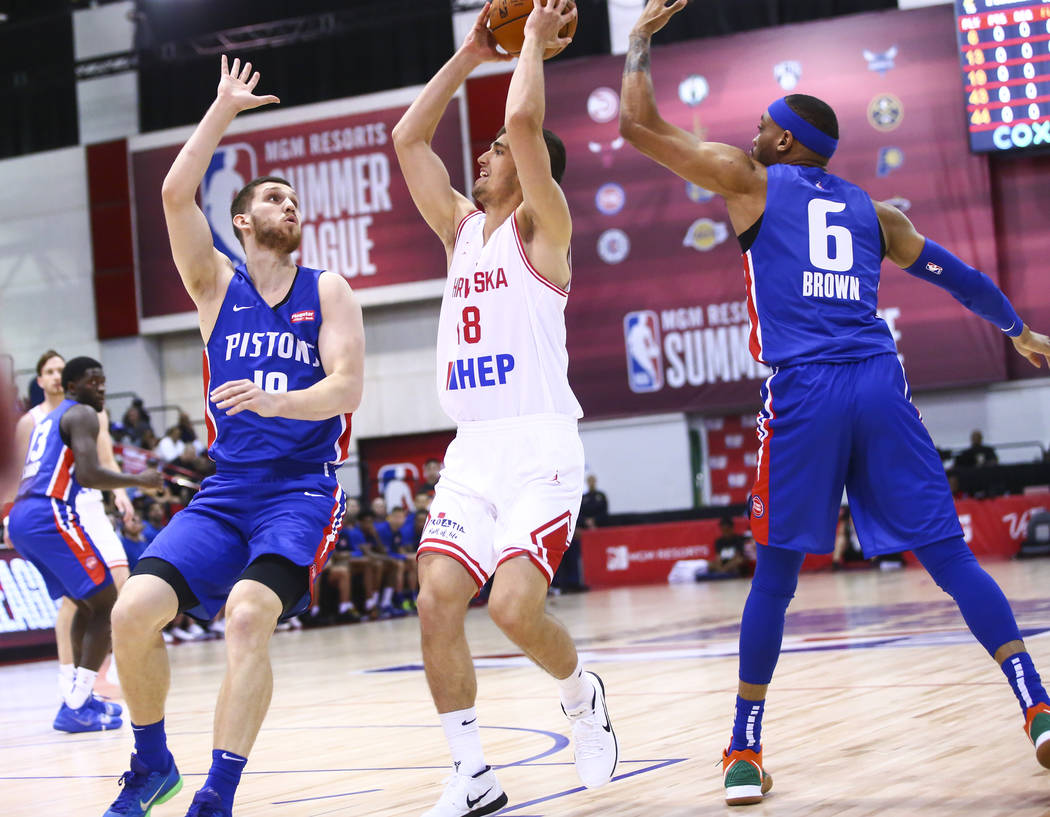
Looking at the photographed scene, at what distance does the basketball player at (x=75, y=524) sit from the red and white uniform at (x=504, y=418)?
359cm

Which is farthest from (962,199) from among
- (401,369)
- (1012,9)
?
(401,369)

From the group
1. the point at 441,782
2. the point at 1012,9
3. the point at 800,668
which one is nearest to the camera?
the point at 441,782

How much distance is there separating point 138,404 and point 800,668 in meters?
16.6

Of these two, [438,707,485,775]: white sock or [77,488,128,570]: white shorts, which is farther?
[77,488,128,570]: white shorts

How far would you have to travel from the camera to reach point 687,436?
21844 mm

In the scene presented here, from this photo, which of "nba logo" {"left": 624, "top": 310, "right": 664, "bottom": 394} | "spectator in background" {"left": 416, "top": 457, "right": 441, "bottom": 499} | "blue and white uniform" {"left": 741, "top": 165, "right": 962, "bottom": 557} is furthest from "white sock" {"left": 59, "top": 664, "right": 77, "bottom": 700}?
"nba logo" {"left": 624, "top": 310, "right": 664, "bottom": 394}

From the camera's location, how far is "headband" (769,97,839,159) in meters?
4.18

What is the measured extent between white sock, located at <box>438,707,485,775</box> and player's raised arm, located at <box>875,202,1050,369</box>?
6.56 ft

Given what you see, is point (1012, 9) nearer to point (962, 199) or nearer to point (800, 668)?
point (962, 199)

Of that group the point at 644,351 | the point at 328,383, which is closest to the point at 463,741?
the point at 328,383

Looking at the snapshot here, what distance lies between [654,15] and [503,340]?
1.14m

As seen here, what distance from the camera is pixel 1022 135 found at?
61.1ft

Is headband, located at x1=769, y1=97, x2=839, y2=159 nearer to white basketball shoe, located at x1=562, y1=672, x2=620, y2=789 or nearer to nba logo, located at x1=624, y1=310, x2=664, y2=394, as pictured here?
white basketball shoe, located at x1=562, y1=672, x2=620, y2=789

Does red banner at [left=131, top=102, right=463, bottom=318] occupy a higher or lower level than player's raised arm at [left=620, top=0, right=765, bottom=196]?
higher
